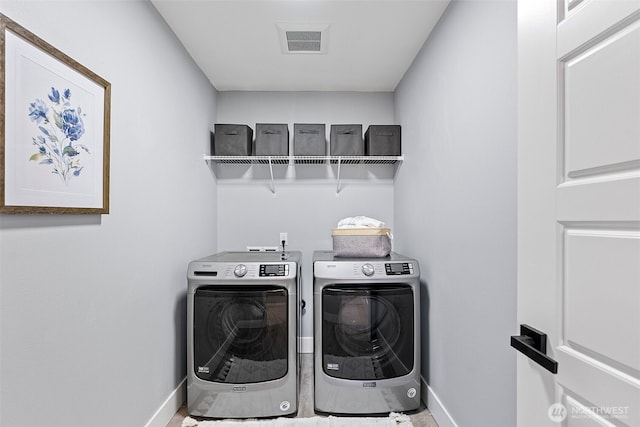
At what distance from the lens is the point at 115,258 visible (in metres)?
1.49

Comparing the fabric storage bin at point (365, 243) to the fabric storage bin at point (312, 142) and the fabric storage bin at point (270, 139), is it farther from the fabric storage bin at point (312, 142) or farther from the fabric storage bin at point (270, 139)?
the fabric storage bin at point (270, 139)

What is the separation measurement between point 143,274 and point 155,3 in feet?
4.64

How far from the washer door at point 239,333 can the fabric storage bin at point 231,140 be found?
45.0 inches

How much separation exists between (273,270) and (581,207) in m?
1.60

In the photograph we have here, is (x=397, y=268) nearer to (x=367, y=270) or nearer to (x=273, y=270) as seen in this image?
(x=367, y=270)

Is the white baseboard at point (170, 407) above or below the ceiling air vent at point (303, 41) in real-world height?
below

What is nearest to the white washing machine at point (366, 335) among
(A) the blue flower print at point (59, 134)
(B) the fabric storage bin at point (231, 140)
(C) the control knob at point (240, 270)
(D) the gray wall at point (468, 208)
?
(D) the gray wall at point (468, 208)

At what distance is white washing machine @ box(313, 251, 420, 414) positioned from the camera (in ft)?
6.77

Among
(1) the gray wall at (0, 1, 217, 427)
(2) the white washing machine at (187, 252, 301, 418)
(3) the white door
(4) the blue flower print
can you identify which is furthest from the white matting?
(4) the blue flower print

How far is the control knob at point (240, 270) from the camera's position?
2012 millimetres

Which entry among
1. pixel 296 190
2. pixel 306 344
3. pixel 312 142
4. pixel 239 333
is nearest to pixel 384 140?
pixel 312 142

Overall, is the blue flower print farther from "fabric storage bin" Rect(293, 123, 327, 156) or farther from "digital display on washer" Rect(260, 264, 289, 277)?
"fabric storage bin" Rect(293, 123, 327, 156)

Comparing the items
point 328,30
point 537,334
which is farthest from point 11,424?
point 328,30

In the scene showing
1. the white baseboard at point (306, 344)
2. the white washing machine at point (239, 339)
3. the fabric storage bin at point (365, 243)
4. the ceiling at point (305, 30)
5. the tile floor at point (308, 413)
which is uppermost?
the ceiling at point (305, 30)
